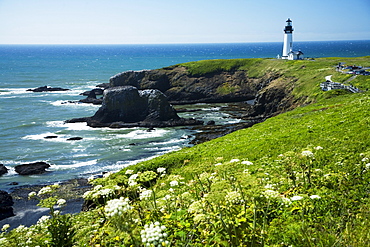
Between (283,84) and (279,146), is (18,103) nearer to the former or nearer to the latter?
(283,84)

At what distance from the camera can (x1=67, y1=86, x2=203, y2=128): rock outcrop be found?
76.1 metres

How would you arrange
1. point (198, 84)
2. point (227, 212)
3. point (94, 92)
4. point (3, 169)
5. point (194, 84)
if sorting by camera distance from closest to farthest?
point (227, 212), point (3, 169), point (198, 84), point (194, 84), point (94, 92)

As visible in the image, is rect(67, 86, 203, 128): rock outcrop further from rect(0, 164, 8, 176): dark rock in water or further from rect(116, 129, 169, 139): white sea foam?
rect(0, 164, 8, 176): dark rock in water

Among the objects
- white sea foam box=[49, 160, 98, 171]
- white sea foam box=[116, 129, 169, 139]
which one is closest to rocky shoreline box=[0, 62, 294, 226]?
white sea foam box=[116, 129, 169, 139]

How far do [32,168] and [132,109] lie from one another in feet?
112

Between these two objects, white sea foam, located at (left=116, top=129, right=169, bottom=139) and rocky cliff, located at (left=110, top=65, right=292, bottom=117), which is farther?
rocky cliff, located at (left=110, top=65, right=292, bottom=117)

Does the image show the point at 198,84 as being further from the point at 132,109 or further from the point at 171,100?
the point at 132,109

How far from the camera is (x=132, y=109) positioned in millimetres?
78250

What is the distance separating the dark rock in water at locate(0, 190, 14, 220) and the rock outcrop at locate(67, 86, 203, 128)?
37833mm

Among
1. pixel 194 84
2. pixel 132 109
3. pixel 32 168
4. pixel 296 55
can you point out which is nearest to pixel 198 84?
pixel 194 84

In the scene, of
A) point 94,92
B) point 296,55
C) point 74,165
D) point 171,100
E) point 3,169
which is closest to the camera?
point 3,169

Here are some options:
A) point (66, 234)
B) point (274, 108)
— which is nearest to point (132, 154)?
point (274, 108)

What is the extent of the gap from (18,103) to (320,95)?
278ft

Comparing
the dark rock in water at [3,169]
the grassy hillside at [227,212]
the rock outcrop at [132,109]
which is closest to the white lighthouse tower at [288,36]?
the rock outcrop at [132,109]
